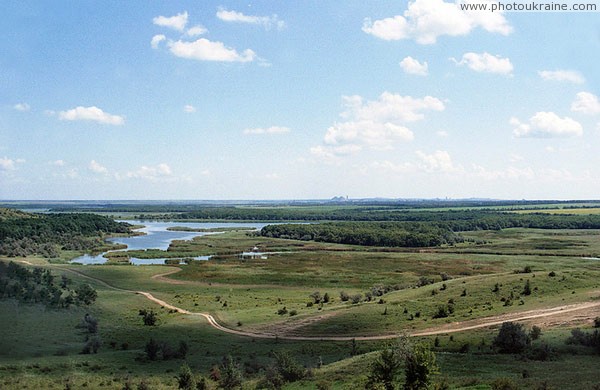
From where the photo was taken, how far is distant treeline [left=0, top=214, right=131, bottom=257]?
116312mm

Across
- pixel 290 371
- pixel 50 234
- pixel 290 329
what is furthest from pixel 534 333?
pixel 50 234

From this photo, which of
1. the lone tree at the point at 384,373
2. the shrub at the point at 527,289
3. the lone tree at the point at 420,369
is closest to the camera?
the lone tree at the point at 420,369

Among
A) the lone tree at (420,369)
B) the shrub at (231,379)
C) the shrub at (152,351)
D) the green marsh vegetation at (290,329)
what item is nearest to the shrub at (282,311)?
the green marsh vegetation at (290,329)

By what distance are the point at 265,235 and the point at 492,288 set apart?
135467 millimetres

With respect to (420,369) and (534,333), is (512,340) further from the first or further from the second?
(420,369)

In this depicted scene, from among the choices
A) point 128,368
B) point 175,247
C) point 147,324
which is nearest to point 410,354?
point 128,368

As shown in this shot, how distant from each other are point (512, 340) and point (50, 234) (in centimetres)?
14047

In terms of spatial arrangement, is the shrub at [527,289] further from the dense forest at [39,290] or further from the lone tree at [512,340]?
the dense forest at [39,290]

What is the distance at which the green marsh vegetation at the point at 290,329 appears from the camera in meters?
29.0

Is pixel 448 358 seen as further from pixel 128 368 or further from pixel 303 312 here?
pixel 303 312

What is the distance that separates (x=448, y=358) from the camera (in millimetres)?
29875

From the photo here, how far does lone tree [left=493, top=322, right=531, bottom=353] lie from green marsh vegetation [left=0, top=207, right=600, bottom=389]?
40 cm

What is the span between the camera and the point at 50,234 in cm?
14212

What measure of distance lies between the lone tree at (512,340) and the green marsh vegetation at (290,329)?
40 cm
